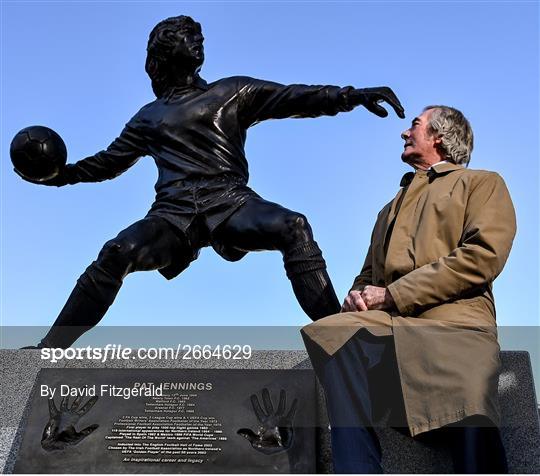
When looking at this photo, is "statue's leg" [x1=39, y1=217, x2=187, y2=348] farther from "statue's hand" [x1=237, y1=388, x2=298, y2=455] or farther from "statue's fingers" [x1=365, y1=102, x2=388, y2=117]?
"statue's fingers" [x1=365, y1=102, x2=388, y2=117]

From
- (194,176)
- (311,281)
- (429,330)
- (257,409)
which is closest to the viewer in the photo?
(429,330)

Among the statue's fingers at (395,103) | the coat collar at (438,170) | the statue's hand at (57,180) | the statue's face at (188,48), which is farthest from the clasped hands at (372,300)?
the statue's hand at (57,180)

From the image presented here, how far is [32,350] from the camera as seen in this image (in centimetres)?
444

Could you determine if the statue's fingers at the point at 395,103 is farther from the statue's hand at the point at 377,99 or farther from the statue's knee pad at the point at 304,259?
the statue's knee pad at the point at 304,259

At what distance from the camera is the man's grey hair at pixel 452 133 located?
4059mm

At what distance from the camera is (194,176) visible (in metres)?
5.16

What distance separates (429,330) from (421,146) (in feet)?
3.85

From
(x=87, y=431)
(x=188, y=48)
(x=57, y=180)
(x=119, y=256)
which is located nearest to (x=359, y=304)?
(x=87, y=431)

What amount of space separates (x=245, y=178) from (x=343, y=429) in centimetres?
257

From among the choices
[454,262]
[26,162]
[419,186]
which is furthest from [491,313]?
[26,162]

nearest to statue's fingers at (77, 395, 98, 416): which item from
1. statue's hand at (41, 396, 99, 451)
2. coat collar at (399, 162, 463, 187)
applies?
statue's hand at (41, 396, 99, 451)

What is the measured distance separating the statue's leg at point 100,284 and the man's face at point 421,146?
1695mm

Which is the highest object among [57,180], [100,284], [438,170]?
[57,180]

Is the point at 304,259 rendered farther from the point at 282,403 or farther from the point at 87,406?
the point at 87,406
